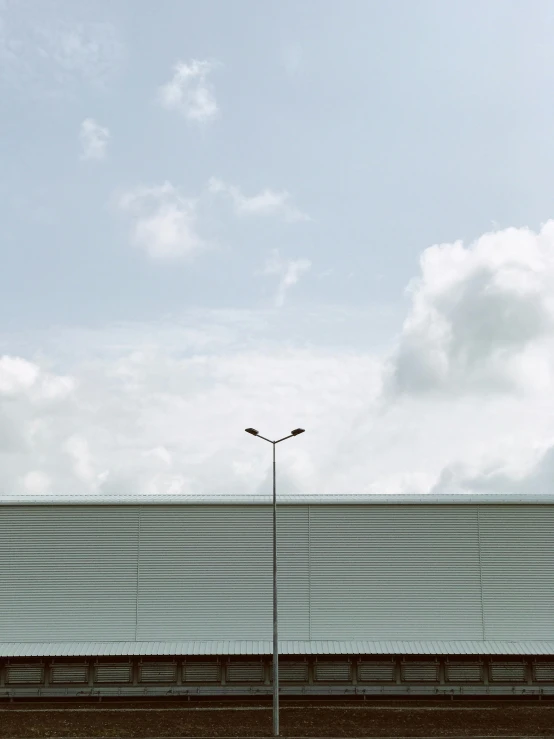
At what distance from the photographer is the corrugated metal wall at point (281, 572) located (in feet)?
173

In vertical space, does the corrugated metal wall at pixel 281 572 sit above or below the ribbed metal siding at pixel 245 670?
above

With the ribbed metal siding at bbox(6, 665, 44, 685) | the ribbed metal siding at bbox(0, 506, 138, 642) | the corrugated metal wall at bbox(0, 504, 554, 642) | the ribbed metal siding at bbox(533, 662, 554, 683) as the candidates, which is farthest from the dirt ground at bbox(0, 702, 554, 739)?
the ribbed metal siding at bbox(0, 506, 138, 642)

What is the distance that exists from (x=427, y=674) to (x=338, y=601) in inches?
286

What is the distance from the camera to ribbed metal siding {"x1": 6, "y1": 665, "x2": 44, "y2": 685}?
52.5m

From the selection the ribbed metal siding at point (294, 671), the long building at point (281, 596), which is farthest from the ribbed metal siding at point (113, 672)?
the ribbed metal siding at point (294, 671)

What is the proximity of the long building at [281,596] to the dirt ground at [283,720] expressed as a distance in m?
2.63

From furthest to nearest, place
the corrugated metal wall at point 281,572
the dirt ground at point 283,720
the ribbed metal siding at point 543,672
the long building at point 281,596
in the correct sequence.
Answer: the ribbed metal siding at point 543,672 < the corrugated metal wall at point 281,572 < the long building at point 281,596 < the dirt ground at point 283,720

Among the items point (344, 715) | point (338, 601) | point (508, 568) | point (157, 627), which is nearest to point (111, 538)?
point (157, 627)

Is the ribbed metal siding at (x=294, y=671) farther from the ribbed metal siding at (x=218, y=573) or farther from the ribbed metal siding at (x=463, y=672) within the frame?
the ribbed metal siding at (x=463, y=672)

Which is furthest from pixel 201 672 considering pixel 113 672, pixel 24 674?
pixel 24 674

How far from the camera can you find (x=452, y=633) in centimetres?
5284

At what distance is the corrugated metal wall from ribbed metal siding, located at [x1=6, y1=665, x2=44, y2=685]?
1.94 m

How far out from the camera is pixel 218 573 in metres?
53.8

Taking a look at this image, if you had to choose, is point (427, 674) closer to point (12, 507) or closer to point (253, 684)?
point (253, 684)
